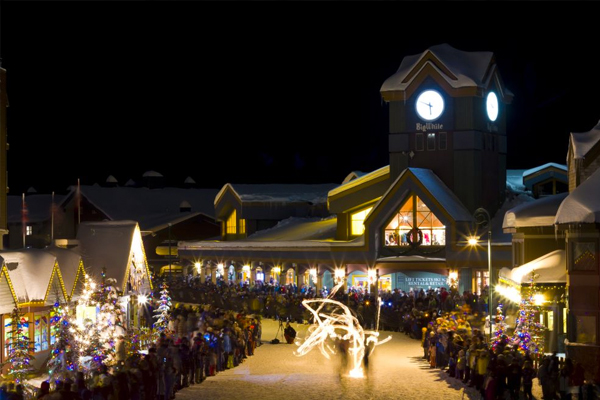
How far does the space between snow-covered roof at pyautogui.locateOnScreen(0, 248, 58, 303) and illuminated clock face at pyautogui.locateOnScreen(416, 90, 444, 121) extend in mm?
33416

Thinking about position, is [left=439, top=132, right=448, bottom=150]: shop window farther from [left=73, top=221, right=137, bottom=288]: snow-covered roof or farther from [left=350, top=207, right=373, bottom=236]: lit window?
[left=73, top=221, right=137, bottom=288]: snow-covered roof

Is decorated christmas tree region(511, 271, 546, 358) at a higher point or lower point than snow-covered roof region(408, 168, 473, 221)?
lower

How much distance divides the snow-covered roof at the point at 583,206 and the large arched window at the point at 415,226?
25.6 meters

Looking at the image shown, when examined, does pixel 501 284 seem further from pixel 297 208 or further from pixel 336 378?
pixel 297 208

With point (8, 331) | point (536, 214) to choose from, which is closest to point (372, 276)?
point (536, 214)

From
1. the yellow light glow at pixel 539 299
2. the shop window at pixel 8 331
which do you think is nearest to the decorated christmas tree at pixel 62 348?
the shop window at pixel 8 331

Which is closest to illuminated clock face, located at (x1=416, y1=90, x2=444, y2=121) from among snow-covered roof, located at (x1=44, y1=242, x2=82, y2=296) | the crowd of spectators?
the crowd of spectators

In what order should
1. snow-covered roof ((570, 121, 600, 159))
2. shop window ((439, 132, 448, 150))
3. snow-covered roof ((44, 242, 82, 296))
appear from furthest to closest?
shop window ((439, 132, 448, 150))
snow-covered roof ((570, 121, 600, 159))
snow-covered roof ((44, 242, 82, 296))

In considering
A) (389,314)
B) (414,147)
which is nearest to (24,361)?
(389,314)

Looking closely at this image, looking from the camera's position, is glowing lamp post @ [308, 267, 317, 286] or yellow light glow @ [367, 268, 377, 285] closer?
yellow light glow @ [367, 268, 377, 285]

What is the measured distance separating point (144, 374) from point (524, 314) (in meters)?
13.5

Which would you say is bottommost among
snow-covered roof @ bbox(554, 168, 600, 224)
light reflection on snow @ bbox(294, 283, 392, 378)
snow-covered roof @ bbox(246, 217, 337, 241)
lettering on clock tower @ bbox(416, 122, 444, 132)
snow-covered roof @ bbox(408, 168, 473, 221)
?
light reflection on snow @ bbox(294, 283, 392, 378)

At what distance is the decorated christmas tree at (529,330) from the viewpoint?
32.9 m

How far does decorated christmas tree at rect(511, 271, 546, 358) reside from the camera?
3288 centimetres
